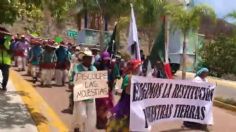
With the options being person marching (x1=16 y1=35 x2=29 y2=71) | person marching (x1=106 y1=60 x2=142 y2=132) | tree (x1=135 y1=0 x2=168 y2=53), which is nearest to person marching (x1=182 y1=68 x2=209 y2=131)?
person marching (x1=106 y1=60 x2=142 y2=132)

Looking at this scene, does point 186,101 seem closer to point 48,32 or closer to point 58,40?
point 58,40

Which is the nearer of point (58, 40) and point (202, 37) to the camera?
point (58, 40)

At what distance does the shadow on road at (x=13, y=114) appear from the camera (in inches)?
402

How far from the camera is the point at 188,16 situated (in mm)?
27359

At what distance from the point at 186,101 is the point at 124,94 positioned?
2.39 meters

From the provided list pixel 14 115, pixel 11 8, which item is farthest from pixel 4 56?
pixel 14 115

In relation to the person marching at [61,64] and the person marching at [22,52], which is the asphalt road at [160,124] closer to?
the person marching at [61,64]

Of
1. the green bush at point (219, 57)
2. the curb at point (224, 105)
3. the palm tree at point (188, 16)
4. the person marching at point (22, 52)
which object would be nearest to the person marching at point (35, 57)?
the person marching at point (22, 52)

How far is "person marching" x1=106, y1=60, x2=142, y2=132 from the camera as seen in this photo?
28.5ft

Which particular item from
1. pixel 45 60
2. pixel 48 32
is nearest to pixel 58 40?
pixel 45 60

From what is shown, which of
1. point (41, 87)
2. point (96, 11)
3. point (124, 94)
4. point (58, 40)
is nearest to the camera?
point (124, 94)

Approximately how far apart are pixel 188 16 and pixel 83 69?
1838cm

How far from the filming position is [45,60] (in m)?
18.5

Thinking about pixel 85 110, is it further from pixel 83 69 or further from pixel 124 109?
pixel 124 109
